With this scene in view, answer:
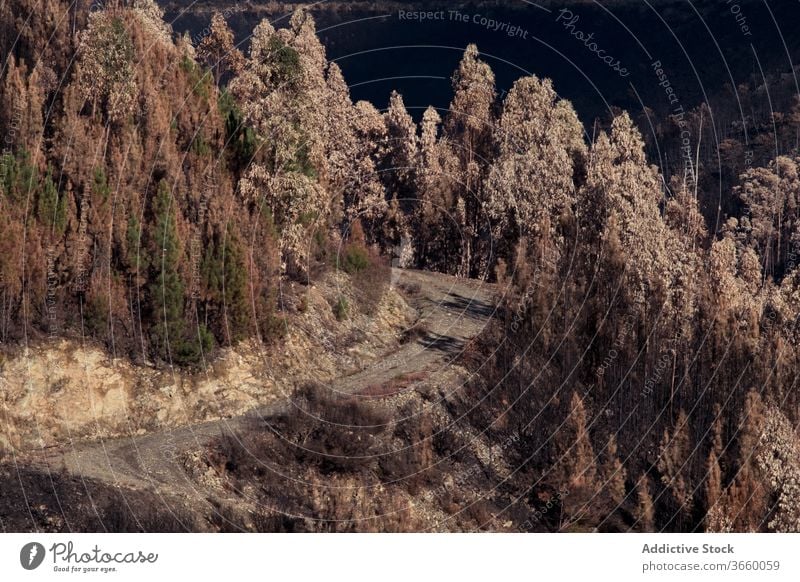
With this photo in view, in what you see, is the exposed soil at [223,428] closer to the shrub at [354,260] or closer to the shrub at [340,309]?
the shrub at [340,309]

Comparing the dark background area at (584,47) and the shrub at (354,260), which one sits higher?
the dark background area at (584,47)

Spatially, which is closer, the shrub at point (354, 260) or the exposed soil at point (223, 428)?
the exposed soil at point (223, 428)

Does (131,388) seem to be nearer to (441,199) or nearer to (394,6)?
(441,199)

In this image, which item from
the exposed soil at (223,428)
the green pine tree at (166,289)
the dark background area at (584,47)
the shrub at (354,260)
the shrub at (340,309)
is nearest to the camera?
the exposed soil at (223,428)

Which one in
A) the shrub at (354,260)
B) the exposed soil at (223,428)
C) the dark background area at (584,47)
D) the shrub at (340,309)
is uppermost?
the dark background area at (584,47)

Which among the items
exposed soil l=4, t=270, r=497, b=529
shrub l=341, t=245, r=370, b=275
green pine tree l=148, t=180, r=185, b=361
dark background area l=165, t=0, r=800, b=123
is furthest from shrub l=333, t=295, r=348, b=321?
dark background area l=165, t=0, r=800, b=123

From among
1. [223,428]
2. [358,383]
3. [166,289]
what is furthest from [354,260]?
[223,428]

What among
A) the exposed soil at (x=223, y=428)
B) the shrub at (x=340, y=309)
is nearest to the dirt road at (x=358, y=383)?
the exposed soil at (x=223, y=428)

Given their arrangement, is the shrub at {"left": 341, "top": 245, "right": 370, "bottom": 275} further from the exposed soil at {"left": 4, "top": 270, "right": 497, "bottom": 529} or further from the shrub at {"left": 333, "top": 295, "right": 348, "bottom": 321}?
the shrub at {"left": 333, "top": 295, "right": 348, "bottom": 321}

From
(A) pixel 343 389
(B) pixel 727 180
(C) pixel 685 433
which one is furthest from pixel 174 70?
(B) pixel 727 180
